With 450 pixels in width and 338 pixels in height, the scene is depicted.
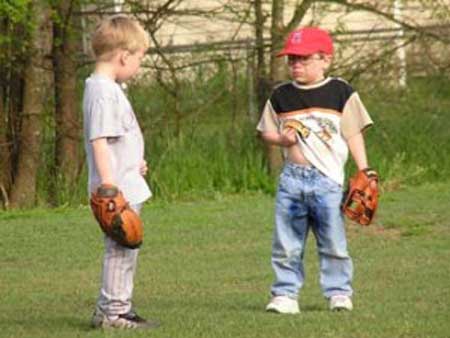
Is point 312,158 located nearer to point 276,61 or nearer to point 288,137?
point 288,137

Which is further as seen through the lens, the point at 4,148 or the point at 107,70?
the point at 4,148

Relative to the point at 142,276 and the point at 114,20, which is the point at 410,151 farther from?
the point at 114,20

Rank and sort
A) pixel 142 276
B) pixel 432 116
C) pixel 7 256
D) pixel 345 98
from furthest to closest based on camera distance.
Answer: pixel 432 116
pixel 7 256
pixel 142 276
pixel 345 98

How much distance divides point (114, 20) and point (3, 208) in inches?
338

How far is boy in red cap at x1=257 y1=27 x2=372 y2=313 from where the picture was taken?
8578 millimetres

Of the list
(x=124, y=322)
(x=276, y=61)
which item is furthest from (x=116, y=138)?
(x=276, y=61)

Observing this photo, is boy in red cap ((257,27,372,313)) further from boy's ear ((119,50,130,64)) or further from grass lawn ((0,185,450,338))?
boy's ear ((119,50,130,64))

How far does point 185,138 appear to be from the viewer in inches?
665

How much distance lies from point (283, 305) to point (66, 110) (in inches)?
325

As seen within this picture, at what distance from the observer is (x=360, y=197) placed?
870 centimetres

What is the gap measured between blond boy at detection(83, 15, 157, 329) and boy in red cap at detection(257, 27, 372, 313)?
3.00 feet

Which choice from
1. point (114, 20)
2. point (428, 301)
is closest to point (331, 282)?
point (428, 301)

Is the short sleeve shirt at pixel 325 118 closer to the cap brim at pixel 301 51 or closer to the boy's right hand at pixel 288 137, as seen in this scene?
the boy's right hand at pixel 288 137

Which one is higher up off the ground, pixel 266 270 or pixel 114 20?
pixel 114 20
